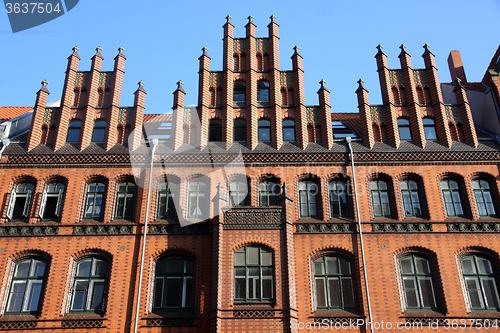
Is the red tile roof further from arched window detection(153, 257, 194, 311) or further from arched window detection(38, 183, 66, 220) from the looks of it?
arched window detection(153, 257, 194, 311)

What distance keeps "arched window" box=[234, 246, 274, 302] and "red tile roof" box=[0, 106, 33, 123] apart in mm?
15397

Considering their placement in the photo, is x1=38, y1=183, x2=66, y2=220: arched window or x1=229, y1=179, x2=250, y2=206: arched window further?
x1=229, y1=179, x2=250, y2=206: arched window

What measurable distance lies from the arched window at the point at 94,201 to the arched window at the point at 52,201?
1.04m

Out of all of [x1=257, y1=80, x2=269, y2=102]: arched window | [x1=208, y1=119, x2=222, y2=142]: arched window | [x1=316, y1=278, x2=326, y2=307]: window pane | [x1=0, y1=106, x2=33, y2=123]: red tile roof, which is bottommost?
[x1=316, y1=278, x2=326, y2=307]: window pane

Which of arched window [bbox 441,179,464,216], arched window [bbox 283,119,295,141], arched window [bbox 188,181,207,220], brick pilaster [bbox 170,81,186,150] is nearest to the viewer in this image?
arched window [bbox 188,181,207,220]

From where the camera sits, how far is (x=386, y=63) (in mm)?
23672

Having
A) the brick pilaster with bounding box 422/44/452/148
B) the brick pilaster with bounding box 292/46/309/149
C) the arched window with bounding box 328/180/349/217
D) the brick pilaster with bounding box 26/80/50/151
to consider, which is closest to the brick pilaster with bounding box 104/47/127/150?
the brick pilaster with bounding box 26/80/50/151

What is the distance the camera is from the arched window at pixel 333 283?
1816cm

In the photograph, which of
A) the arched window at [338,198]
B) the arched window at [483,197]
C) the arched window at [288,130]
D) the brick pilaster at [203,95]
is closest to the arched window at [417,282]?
the arched window at [338,198]

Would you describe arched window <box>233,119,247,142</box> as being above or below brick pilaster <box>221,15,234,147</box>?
below

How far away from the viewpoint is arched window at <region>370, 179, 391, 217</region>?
793 inches

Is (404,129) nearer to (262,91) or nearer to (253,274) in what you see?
(262,91)

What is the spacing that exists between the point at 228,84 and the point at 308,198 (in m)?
6.46

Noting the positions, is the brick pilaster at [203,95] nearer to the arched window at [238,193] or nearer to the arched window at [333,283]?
the arched window at [238,193]
